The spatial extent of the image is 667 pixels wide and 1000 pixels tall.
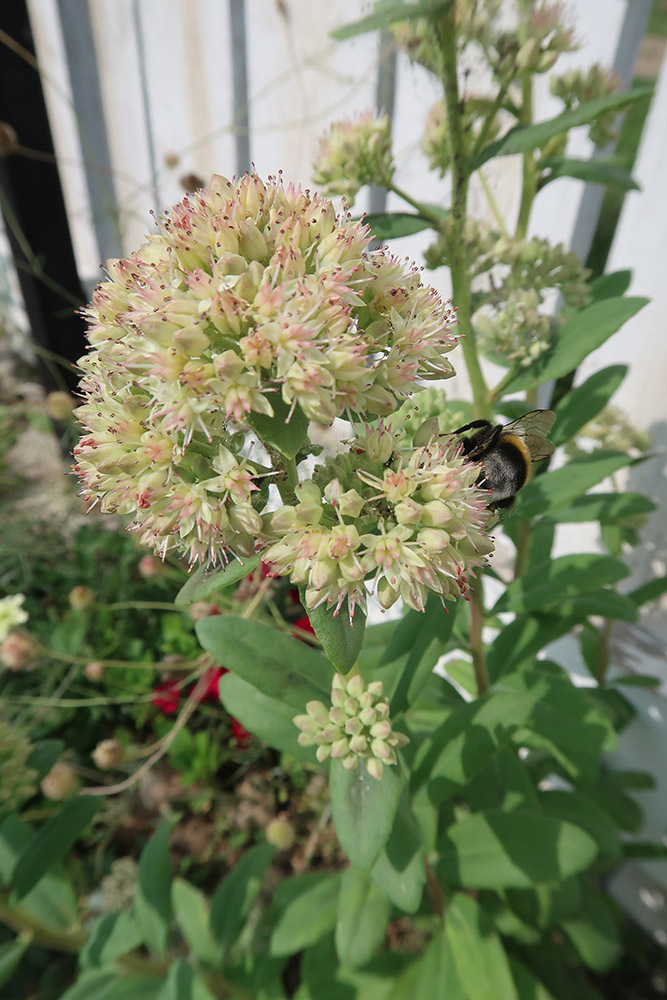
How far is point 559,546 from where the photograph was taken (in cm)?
176

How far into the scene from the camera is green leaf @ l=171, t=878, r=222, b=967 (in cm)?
124

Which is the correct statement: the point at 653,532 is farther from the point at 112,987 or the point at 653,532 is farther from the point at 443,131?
the point at 112,987

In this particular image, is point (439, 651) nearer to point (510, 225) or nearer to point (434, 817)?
point (434, 817)

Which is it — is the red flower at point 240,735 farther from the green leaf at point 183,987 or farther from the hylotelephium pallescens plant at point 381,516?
the green leaf at point 183,987

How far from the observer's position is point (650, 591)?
1.37 meters

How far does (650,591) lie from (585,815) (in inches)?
18.5

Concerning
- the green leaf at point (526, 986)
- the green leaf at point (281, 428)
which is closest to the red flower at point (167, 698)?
the green leaf at point (526, 986)

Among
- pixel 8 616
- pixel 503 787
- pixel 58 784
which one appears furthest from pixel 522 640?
pixel 8 616

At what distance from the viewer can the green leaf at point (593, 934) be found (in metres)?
1.34

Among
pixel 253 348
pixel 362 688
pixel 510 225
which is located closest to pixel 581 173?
pixel 510 225

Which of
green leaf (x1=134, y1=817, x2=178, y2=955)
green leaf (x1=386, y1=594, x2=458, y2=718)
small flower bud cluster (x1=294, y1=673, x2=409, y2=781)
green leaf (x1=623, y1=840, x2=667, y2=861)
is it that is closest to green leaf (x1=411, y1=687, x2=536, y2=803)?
green leaf (x1=386, y1=594, x2=458, y2=718)

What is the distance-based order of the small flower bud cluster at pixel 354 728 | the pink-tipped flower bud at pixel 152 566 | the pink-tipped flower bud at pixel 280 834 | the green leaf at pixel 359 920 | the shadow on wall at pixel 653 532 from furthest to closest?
the pink-tipped flower bud at pixel 152 566 < the pink-tipped flower bud at pixel 280 834 < the shadow on wall at pixel 653 532 < the green leaf at pixel 359 920 < the small flower bud cluster at pixel 354 728

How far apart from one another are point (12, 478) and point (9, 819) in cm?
222

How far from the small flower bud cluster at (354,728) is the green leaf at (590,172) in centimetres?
83
